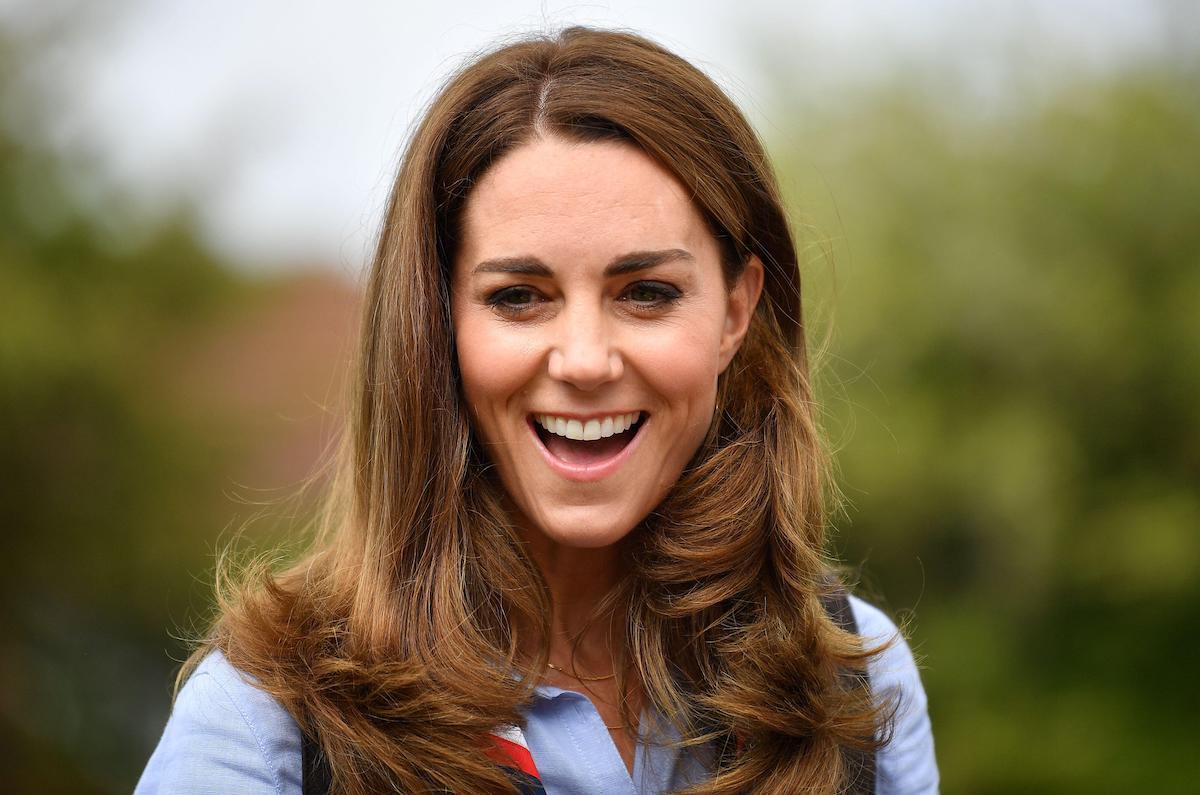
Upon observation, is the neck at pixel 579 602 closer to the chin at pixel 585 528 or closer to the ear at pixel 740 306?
the chin at pixel 585 528

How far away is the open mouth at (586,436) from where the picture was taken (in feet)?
7.19

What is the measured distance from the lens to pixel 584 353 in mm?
2102

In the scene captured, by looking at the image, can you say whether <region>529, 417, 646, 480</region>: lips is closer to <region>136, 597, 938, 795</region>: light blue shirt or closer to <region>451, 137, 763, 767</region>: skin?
<region>451, 137, 763, 767</region>: skin

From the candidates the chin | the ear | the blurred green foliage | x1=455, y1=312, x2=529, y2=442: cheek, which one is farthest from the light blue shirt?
the blurred green foliage

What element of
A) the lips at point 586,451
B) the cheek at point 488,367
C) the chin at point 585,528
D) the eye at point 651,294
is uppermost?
the eye at point 651,294

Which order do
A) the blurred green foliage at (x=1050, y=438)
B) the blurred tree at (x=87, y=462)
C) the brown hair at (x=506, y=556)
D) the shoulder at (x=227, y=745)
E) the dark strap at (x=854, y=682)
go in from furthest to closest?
the blurred green foliage at (x=1050, y=438), the blurred tree at (x=87, y=462), the dark strap at (x=854, y=682), the brown hair at (x=506, y=556), the shoulder at (x=227, y=745)

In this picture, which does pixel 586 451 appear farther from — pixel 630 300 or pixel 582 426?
pixel 630 300

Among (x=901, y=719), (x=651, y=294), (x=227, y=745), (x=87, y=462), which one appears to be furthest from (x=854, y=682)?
(x=87, y=462)

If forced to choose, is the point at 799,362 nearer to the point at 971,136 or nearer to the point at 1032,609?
the point at 1032,609

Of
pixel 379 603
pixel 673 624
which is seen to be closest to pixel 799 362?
pixel 673 624

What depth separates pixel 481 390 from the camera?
221 cm

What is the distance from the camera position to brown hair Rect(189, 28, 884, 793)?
209cm

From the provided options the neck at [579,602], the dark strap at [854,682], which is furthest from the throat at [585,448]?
the dark strap at [854,682]

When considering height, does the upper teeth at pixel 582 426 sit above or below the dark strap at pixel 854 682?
above
